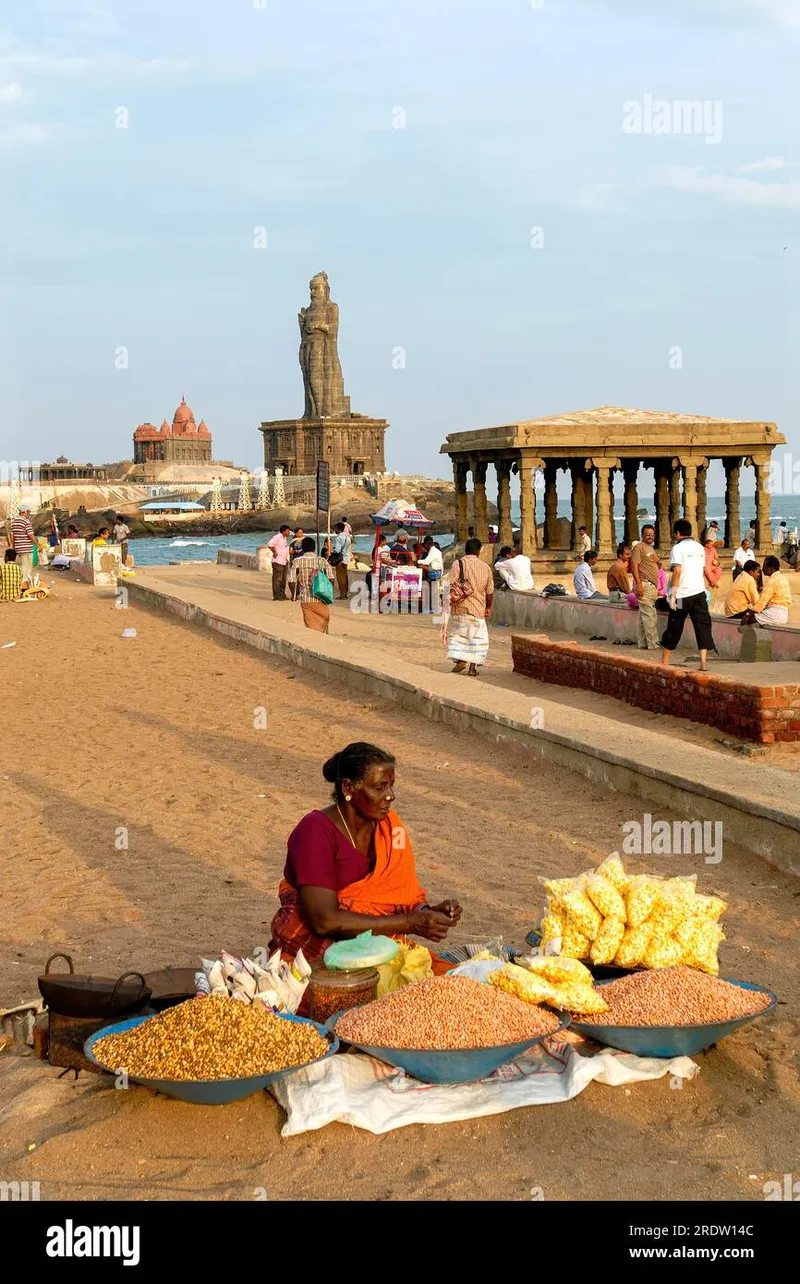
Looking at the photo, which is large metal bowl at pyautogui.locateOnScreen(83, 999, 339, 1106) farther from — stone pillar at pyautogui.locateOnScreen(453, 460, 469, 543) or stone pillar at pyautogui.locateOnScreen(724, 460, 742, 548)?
stone pillar at pyautogui.locateOnScreen(453, 460, 469, 543)

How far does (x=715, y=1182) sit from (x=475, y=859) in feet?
12.0

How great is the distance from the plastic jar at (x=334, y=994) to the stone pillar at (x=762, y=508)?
23.6 m

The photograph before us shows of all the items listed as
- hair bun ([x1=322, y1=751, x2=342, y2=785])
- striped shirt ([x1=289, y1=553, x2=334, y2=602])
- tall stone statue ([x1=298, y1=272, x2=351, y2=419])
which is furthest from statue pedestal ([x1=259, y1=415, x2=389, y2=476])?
hair bun ([x1=322, y1=751, x2=342, y2=785])

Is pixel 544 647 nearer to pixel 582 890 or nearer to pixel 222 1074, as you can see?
pixel 582 890

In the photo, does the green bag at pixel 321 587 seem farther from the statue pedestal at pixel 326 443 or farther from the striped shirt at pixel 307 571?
the statue pedestal at pixel 326 443

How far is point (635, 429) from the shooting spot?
86.4ft

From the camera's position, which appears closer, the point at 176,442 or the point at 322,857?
the point at 322,857

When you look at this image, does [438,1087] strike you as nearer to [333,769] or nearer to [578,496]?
[333,769]

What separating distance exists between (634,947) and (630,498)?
28412 millimetres

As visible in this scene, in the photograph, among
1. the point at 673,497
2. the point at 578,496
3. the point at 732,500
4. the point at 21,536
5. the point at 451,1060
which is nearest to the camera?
the point at 451,1060

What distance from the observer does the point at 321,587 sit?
698 inches

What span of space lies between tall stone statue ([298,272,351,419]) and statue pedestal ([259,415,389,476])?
59.2 inches

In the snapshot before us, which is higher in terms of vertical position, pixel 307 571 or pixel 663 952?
pixel 307 571

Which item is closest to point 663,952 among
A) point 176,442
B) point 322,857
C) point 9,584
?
point 322,857
